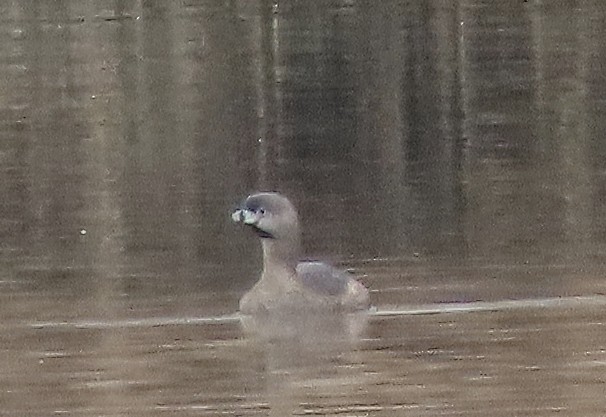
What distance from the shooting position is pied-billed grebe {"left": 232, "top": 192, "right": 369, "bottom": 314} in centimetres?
212

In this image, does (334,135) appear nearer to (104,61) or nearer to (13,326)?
(104,61)

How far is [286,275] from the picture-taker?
7.14 feet

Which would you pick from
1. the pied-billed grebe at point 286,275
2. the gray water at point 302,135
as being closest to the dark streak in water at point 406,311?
the pied-billed grebe at point 286,275

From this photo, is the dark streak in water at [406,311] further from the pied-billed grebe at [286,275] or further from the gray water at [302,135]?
the gray water at [302,135]

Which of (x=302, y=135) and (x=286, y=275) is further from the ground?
(x=302, y=135)

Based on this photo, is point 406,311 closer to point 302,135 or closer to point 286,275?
point 286,275

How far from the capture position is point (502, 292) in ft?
7.48

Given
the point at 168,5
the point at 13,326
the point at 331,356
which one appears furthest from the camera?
the point at 168,5

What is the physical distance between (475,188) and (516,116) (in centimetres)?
17

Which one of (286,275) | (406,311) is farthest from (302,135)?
(406,311)

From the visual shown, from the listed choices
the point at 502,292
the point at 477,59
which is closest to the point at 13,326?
the point at 502,292

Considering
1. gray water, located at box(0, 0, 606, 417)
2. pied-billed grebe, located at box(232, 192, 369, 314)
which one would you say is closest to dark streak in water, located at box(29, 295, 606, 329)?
pied-billed grebe, located at box(232, 192, 369, 314)

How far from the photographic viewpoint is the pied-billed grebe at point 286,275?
212 centimetres

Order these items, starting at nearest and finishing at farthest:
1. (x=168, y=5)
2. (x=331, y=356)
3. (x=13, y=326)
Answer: (x=331, y=356), (x=13, y=326), (x=168, y=5)
